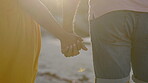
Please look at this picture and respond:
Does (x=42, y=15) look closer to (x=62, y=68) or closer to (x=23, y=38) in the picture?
(x=23, y=38)

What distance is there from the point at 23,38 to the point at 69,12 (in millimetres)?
439

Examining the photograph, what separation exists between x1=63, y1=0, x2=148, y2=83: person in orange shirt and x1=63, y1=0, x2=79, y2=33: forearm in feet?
1.19

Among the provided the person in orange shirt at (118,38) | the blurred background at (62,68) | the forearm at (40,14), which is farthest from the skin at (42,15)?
the blurred background at (62,68)

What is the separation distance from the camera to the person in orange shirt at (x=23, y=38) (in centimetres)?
212

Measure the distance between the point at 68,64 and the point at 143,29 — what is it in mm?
3976

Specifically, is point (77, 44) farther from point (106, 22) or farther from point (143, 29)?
point (143, 29)

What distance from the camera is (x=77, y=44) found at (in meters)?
2.23

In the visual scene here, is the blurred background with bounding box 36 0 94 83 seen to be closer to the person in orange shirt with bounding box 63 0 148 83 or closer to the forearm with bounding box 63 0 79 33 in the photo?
the forearm with bounding box 63 0 79 33

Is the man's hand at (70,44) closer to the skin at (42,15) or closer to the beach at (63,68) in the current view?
the skin at (42,15)

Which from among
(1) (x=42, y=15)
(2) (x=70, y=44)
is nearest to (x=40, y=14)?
(1) (x=42, y=15)

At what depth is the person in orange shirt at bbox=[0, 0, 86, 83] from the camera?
2.12m

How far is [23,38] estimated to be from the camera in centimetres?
233

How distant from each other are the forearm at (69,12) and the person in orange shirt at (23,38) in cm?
26

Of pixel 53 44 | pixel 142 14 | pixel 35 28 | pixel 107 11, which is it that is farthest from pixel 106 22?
pixel 53 44
